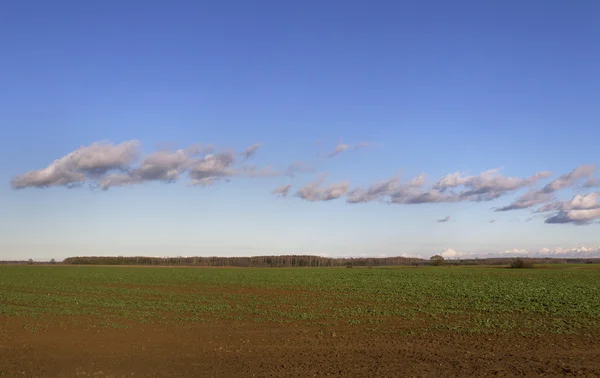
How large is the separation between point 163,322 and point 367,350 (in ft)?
34.8

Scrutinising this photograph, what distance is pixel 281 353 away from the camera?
53.5 feet

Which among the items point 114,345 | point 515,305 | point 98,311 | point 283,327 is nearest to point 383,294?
point 515,305

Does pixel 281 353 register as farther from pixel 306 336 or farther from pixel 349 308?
pixel 349 308

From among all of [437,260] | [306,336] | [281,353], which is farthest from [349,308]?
[437,260]

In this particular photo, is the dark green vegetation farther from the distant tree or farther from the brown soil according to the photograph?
the distant tree

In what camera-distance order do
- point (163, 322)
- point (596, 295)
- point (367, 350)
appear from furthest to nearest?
point (596, 295) → point (163, 322) → point (367, 350)

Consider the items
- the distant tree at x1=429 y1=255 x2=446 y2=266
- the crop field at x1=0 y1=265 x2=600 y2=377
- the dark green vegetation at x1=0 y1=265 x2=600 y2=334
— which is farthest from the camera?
the distant tree at x1=429 y1=255 x2=446 y2=266

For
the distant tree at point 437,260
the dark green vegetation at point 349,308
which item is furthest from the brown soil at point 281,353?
the distant tree at point 437,260

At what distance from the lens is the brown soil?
555 inches

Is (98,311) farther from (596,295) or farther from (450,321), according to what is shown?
(596,295)

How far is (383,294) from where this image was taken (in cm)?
3522

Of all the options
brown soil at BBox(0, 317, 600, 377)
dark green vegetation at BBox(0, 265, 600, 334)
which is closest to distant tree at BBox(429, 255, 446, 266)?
dark green vegetation at BBox(0, 265, 600, 334)

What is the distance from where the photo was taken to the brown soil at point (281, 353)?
1410 centimetres

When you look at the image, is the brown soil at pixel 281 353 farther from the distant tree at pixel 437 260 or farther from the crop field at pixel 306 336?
the distant tree at pixel 437 260
